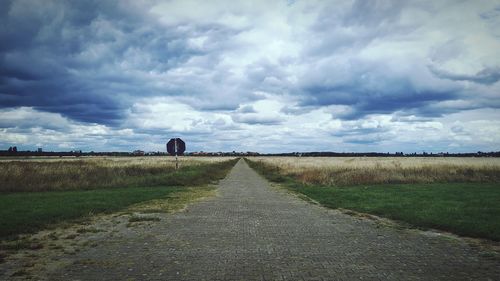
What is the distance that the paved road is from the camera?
6.45m

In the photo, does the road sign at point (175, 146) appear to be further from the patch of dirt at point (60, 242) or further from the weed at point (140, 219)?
the weed at point (140, 219)

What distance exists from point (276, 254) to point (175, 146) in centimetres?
3067

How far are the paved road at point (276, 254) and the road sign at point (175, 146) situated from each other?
25.6 m

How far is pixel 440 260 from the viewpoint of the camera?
7.46m

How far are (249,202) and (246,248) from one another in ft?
30.4

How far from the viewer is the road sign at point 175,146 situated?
122 feet

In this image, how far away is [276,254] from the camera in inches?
309

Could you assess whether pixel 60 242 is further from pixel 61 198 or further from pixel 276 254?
pixel 61 198

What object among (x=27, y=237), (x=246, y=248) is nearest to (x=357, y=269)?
(x=246, y=248)

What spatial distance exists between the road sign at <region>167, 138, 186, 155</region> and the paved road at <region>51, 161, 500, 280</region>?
2557cm

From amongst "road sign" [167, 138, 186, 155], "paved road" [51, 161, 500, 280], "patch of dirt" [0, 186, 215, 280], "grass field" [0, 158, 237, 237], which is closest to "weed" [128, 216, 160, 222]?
"patch of dirt" [0, 186, 215, 280]

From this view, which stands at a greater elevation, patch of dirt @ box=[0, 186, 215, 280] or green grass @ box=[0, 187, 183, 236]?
green grass @ box=[0, 187, 183, 236]

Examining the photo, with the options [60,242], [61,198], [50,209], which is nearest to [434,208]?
[60,242]

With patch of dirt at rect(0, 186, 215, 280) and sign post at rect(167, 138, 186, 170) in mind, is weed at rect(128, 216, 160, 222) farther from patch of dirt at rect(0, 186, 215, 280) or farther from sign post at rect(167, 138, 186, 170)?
sign post at rect(167, 138, 186, 170)
